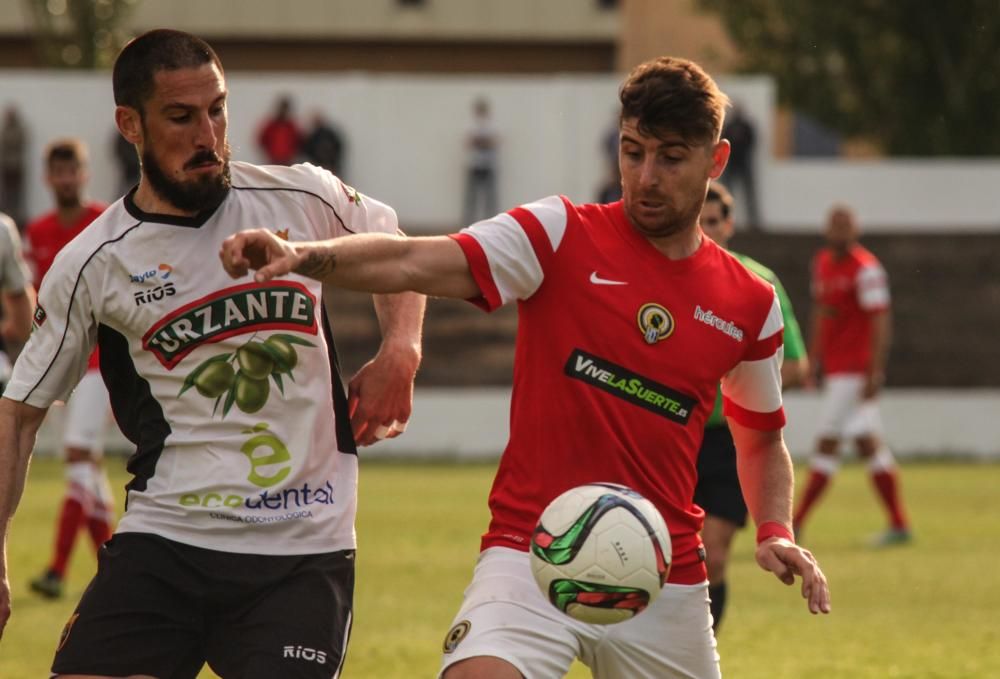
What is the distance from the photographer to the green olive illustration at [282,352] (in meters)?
4.99

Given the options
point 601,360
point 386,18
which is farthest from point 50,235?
point 386,18

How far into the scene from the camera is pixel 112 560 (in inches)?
194

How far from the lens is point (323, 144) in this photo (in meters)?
24.5

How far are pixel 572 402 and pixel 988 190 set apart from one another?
21.2 m

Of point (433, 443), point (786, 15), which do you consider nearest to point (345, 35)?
point (786, 15)

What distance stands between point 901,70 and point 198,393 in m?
28.4

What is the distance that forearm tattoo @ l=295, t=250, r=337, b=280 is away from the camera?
4266 mm

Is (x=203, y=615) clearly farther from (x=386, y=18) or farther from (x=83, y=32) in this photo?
(x=386, y=18)

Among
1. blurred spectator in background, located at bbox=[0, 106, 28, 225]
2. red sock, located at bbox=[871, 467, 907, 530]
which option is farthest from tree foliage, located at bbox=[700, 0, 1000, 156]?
red sock, located at bbox=[871, 467, 907, 530]

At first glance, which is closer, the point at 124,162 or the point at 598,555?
the point at 598,555

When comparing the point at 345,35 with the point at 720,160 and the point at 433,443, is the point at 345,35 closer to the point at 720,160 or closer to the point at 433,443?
the point at 433,443

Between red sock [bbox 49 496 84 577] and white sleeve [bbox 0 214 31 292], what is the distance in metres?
1.79

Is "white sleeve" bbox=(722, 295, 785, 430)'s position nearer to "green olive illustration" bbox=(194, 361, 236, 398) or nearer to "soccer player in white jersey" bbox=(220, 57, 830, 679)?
"soccer player in white jersey" bbox=(220, 57, 830, 679)

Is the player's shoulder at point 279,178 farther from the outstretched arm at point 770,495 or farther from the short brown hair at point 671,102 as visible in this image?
the outstretched arm at point 770,495
